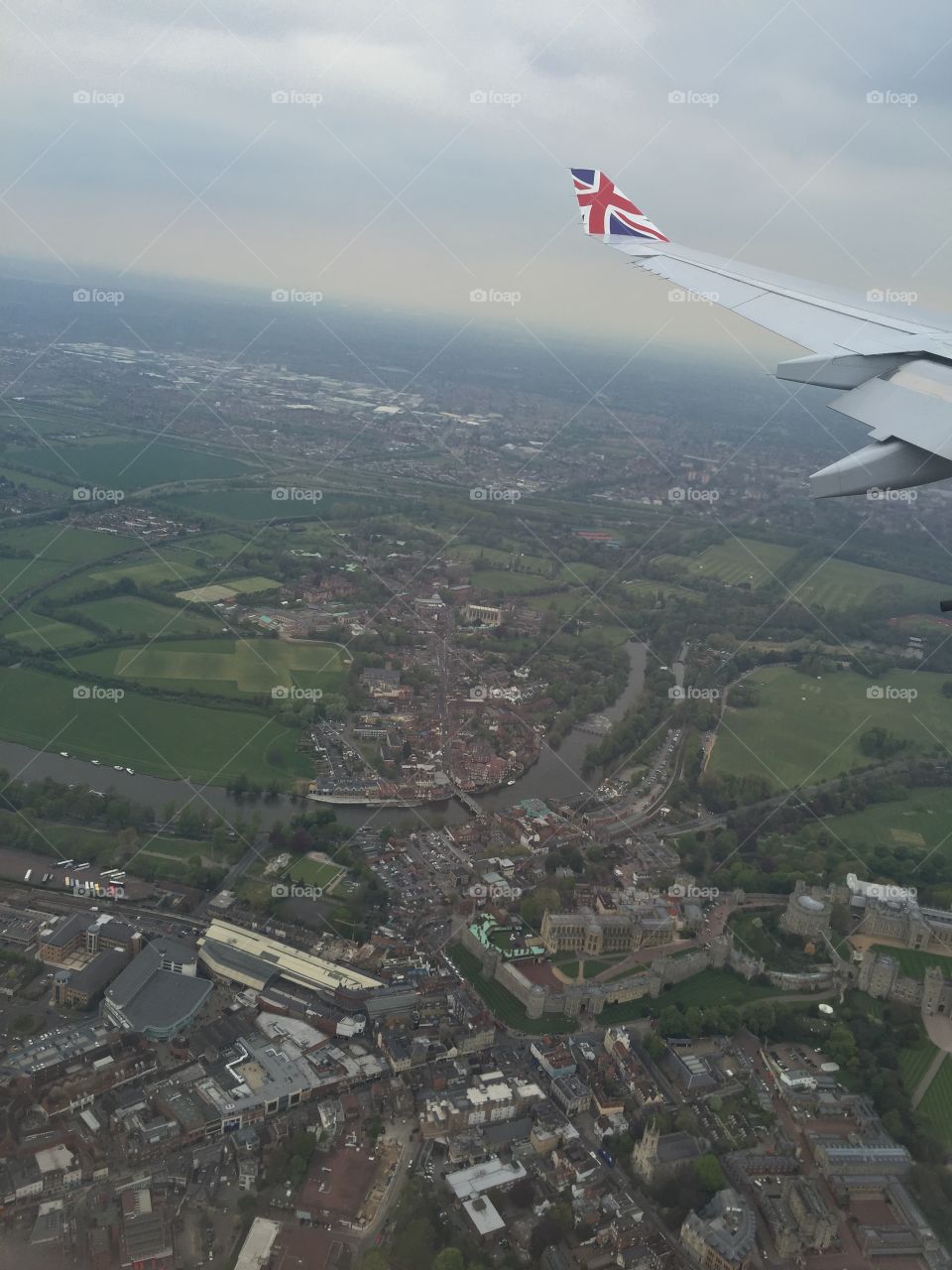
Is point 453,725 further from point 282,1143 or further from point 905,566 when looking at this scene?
point 905,566

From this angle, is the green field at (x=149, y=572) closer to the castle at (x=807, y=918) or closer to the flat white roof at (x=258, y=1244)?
the castle at (x=807, y=918)

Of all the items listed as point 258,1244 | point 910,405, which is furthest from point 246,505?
point 910,405

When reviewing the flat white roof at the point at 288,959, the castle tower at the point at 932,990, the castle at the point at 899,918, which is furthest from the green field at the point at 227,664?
the castle tower at the point at 932,990

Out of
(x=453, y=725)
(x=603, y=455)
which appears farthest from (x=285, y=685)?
(x=603, y=455)

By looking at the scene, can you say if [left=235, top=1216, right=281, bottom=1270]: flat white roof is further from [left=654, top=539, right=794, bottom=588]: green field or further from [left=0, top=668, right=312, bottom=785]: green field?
[left=654, top=539, right=794, bottom=588]: green field

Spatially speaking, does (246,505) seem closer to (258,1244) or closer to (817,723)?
(817,723)

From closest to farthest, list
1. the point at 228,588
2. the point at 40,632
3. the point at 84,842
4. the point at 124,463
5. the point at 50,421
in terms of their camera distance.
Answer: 1. the point at 84,842
2. the point at 40,632
3. the point at 228,588
4. the point at 124,463
5. the point at 50,421

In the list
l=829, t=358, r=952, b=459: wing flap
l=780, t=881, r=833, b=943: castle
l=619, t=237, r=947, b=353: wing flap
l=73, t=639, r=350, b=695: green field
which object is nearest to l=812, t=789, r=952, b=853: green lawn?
l=780, t=881, r=833, b=943: castle
